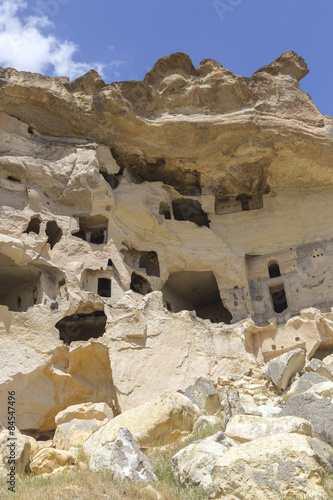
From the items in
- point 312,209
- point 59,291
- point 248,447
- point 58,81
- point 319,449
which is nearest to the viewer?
point 248,447

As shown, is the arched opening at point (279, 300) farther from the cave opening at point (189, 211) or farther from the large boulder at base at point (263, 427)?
the large boulder at base at point (263, 427)

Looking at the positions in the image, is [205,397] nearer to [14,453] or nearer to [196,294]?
[14,453]

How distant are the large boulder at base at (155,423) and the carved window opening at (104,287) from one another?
9958 millimetres

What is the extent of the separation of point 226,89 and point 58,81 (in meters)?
6.59

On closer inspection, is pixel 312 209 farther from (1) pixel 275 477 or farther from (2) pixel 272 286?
(1) pixel 275 477

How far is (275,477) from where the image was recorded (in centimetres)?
554

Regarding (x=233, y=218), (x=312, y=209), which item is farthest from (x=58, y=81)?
(x=312, y=209)

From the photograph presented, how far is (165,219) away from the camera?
70.5 ft

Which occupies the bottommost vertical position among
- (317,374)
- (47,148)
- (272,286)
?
(317,374)

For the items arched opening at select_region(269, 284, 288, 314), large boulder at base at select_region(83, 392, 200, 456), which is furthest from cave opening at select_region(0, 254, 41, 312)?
arched opening at select_region(269, 284, 288, 314)

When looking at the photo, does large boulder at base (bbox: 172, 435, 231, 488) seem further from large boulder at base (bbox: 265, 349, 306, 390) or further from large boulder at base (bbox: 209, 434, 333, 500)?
large boulder at base (bbox: 265, 349, 306, 390)

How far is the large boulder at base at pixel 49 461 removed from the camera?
760 cm

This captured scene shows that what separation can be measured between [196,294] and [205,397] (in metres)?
12.5

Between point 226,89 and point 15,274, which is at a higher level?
point 226,89
